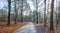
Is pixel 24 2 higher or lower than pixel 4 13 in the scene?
higher

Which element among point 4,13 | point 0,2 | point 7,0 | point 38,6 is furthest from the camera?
point 38,6

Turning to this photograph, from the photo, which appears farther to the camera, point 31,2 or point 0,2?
point 31,2

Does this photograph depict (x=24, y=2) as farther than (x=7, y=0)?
Yes

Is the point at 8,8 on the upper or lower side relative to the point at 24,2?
lower

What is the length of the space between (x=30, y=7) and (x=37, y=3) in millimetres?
2993

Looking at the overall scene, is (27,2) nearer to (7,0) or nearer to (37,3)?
(37,3)

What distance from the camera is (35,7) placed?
126 feet

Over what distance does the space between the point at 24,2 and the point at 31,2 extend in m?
2.44

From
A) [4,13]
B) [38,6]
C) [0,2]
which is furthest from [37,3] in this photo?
[0,2]

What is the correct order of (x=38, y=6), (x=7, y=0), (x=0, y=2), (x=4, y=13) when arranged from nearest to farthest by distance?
(x=0, y=2) < (x=7, y=0) < (x=4, y=13) < (x=38, y=6)

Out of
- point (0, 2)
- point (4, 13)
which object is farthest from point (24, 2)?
point (0, 2)

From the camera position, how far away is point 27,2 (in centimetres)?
3722

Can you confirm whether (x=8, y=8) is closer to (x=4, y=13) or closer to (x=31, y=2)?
(x=4, y=13)

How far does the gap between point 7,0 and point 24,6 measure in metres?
17.2
